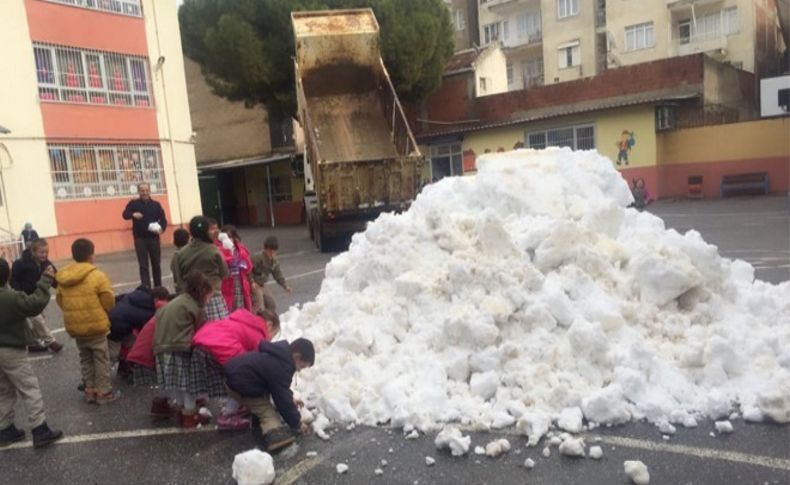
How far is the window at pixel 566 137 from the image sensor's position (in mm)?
24531

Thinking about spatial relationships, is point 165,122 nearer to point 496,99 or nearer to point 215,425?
point 496,99

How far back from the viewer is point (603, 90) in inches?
1007

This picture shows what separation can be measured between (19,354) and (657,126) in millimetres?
22940

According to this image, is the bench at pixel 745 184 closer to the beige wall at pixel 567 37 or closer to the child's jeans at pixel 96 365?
the beige wall at pixel 567 37

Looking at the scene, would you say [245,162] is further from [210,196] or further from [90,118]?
[90,118]

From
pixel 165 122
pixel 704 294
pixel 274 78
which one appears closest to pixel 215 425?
pixel 704 294

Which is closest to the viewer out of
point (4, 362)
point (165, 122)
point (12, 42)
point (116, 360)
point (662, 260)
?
point (4, 362)

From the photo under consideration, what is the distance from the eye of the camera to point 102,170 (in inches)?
759

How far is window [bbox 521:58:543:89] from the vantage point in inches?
1522

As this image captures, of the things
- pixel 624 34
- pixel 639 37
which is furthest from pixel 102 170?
pixel 639 37

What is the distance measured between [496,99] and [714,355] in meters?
25.1

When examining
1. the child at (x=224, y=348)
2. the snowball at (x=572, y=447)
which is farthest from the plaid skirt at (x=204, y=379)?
the snowball at (x=572, y=447)

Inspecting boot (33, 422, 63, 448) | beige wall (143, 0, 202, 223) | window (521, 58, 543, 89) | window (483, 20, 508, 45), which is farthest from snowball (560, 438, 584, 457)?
window (483, 20, 508, 45)

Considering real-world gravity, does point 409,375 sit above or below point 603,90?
below
